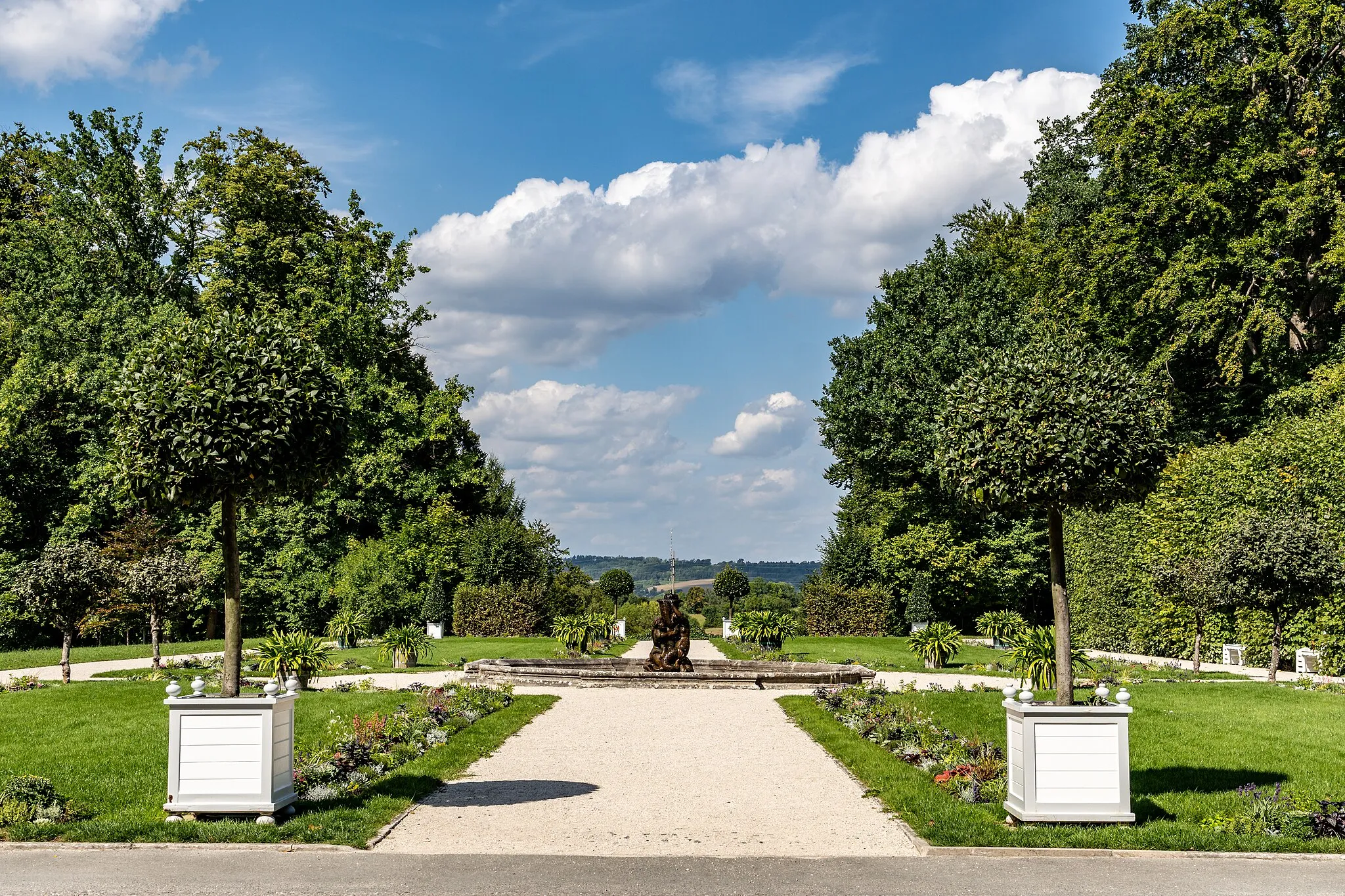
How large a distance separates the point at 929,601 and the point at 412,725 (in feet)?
88.9

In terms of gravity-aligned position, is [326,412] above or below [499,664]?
above

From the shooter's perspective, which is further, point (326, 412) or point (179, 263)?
point (179, 263)

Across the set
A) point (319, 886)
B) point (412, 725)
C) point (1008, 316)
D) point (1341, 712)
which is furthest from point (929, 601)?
point (319, 886)

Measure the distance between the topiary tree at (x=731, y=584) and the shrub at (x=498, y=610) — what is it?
27020mm

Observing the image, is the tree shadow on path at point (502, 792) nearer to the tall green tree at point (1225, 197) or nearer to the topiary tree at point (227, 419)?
the topiary tree at point (227, 419)

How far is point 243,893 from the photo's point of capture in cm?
666

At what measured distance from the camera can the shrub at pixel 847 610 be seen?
38719 mm

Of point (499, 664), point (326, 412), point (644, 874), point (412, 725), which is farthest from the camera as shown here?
point (499, 664)

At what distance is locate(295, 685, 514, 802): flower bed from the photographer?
393 inches

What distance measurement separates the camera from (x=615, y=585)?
193 ft

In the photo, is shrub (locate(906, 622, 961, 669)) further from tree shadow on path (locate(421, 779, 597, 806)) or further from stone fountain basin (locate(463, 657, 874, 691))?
tree shadow on path (locate(421, 779, 597, 806))

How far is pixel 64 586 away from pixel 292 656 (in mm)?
4174

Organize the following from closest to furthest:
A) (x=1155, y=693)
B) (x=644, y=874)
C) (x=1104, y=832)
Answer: (x=644, y=874), (x=1104, y=832), (x=1155, y=693)

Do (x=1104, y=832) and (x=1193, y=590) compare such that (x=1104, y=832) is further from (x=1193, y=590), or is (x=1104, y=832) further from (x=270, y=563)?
(x=270, y=563)
